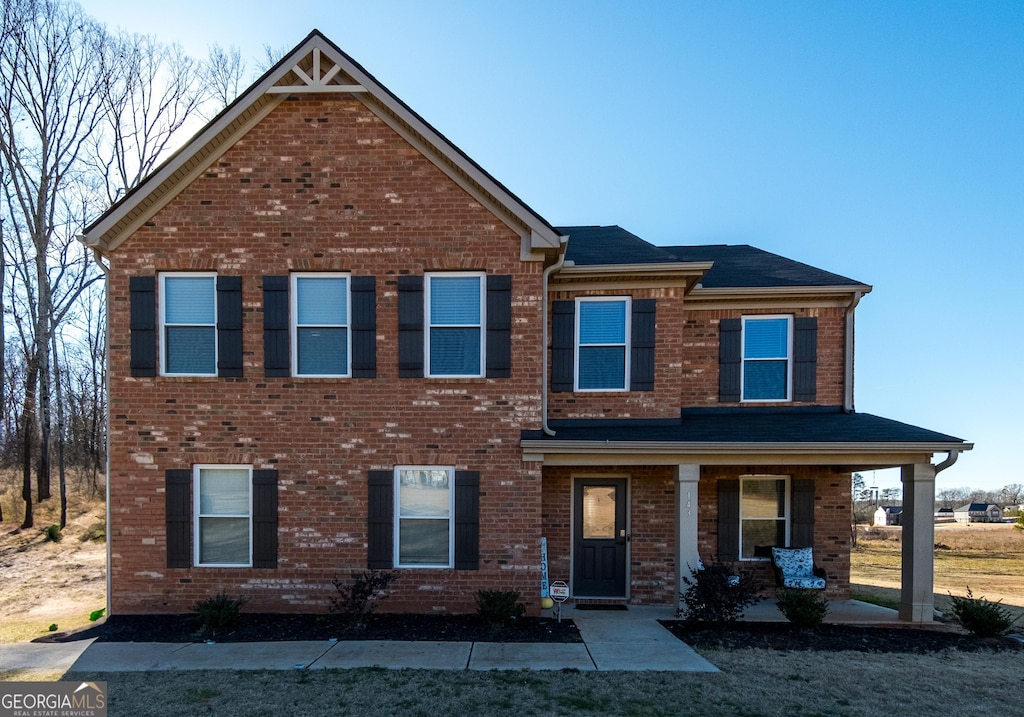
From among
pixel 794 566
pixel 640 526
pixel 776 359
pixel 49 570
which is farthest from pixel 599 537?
pixel 49 570

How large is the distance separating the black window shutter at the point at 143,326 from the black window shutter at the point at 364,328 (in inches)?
124

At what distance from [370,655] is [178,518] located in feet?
13.2

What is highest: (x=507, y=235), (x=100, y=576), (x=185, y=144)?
(x=185, y=144)

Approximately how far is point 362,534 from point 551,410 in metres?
3.70

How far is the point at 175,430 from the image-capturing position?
30.1ft

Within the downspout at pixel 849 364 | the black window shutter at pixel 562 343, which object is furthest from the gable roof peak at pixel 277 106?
the downspout at pixel 849 364

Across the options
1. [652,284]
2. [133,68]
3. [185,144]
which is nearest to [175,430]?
[185,144]

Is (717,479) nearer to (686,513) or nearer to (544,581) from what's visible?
(686,513)

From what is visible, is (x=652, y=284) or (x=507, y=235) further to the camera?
(x=652, y=284)

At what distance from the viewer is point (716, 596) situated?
28.1 ft

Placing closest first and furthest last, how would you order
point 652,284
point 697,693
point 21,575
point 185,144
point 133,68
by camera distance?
point 697,693 → point 185,144 → point 652,284 → point 21,575 → point 133,68

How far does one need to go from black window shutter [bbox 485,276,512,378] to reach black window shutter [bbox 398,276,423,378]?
1082mm

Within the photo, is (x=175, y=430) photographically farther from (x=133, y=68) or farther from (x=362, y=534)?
(x=133, y=68)

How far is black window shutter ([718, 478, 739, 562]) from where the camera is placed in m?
10.5
